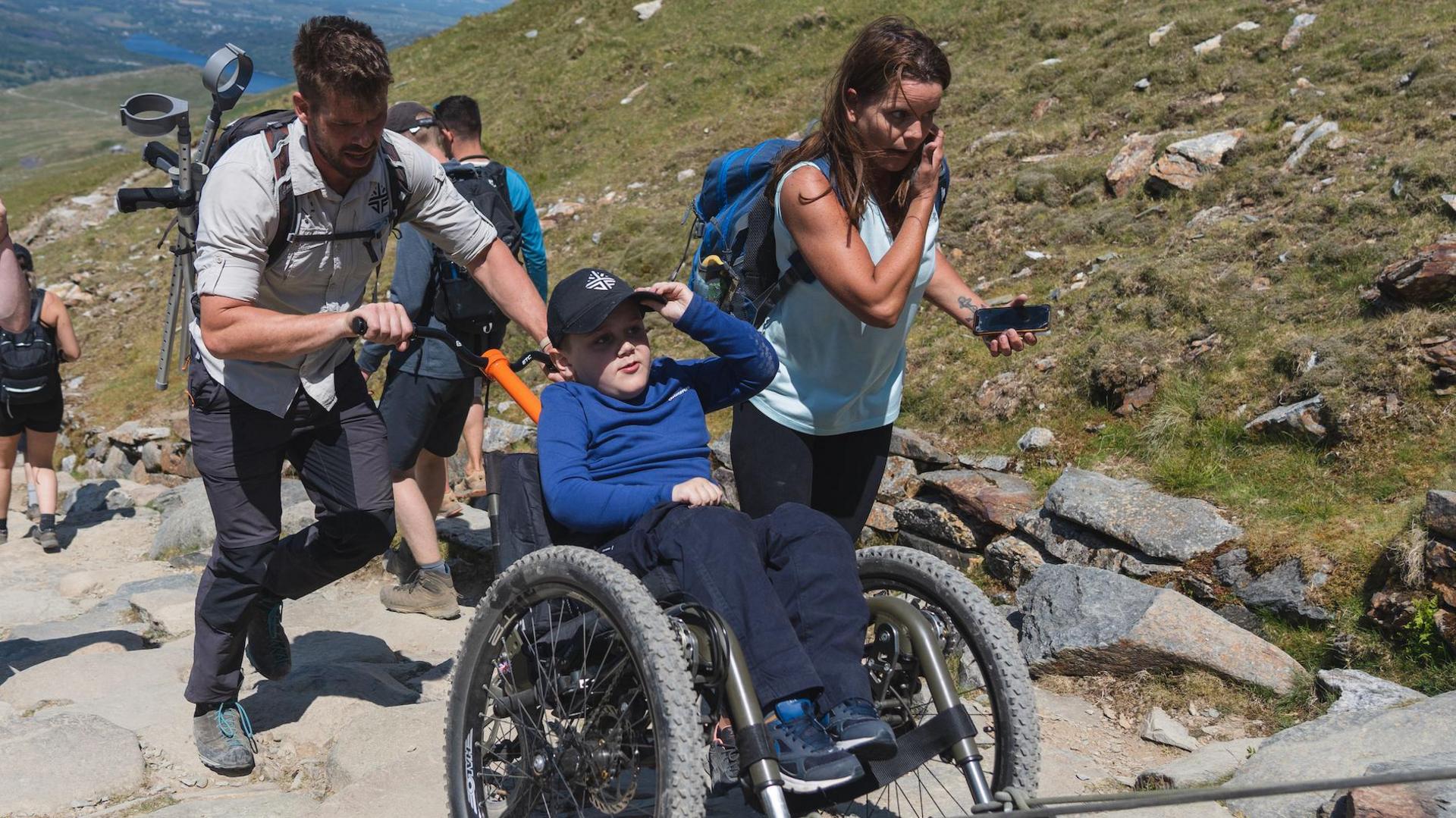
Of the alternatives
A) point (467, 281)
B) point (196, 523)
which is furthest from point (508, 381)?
point (196, 523)

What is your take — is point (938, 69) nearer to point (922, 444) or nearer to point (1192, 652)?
point (1192, 652)

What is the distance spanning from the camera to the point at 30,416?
779cm

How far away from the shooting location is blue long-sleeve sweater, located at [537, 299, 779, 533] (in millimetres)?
2979

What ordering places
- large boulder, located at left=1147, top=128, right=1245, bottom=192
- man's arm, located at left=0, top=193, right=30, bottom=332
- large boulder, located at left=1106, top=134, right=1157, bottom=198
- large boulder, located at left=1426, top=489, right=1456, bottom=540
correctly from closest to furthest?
large boulder, located at left=1426, top=489, right=1456, bottom=540
man's arm, located at left=0, top=193, right=30, bottom=332
large boulder, located at left=1147, top=128, right=1245, bottom=192
large boulder, located at left=1106, top=134, right=1157, bottom=198

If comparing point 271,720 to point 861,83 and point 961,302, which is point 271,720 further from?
point 861,83

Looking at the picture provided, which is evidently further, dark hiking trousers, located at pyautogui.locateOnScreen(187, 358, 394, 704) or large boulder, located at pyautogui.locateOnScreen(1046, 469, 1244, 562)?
large boulder, located at pyautogui.locateOnScreen(1046, 469, 1244, 562)

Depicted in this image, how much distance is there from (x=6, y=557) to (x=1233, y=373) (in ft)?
26.9

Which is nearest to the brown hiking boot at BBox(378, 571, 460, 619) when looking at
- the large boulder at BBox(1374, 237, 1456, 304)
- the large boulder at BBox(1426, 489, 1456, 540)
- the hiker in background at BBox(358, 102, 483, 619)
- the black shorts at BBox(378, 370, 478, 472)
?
the hiker in background at BBox(358, 102, 483, 619)

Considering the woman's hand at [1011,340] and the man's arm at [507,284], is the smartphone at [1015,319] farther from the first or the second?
the man's arm at [507,284]

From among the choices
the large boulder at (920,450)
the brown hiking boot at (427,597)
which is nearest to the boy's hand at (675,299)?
the brown hiking boot at (427,597)

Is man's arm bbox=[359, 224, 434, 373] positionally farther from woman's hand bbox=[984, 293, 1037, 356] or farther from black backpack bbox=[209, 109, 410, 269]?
woman's hand bbox=[984, 293, 1037, 356]

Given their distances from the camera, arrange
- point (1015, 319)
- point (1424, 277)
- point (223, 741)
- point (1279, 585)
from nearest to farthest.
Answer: point (1015, 319) < point (223, 741) < point (1279, 585) < point (1424, 277)

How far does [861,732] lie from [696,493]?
740 millimetres

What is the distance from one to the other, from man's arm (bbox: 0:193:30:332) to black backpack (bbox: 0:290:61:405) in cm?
341
